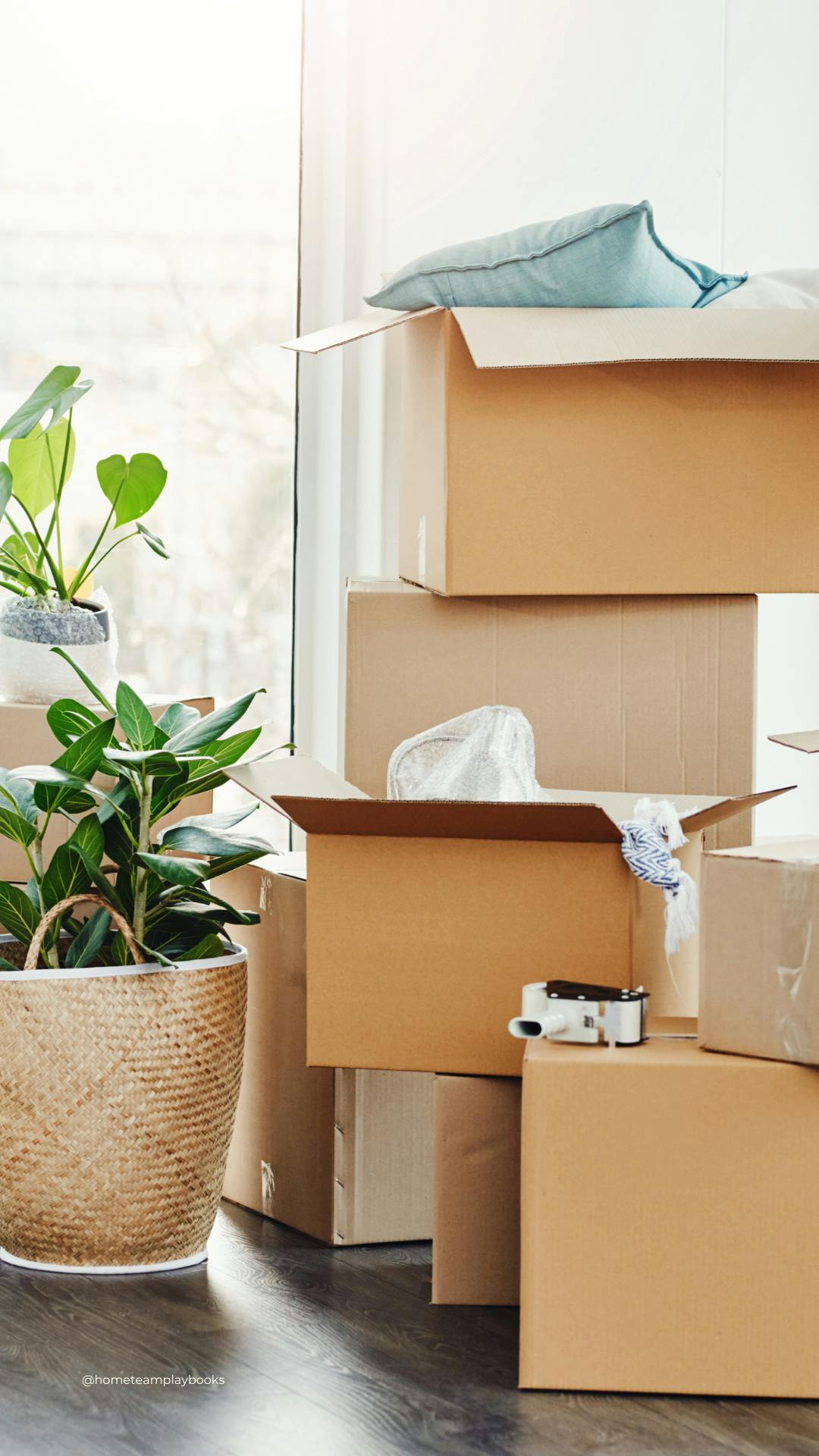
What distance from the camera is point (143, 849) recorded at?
1460 mm

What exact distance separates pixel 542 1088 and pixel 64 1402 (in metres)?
0.45

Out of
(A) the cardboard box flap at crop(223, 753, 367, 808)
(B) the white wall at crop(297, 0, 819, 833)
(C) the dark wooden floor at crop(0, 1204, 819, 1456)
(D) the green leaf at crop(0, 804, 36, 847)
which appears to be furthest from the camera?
(B) the white wall at crop(297, 0, 819, 833)

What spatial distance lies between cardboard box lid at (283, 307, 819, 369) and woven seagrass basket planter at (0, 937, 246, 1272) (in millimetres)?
665

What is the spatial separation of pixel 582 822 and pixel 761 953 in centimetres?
18

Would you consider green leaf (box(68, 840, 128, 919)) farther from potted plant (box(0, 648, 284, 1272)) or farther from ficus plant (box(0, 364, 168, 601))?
ficus plant (box(0, 364, 168, 601))

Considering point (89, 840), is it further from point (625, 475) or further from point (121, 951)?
point (625, 475)

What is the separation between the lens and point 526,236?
1439 mm

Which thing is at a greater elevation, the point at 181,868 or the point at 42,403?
the point at 42,403

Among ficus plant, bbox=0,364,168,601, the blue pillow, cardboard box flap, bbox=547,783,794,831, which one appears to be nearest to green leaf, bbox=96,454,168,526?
ficus plant, bbox=0,364,168,601

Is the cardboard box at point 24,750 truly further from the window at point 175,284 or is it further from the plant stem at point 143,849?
the window at point 175,284

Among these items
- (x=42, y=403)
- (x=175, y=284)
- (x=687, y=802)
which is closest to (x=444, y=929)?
(x=687, y=802)

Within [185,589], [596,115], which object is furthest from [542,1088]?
[596,115]

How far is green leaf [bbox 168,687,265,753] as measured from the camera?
142 centimetres

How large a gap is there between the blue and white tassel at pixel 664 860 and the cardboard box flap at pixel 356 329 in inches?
23.0
